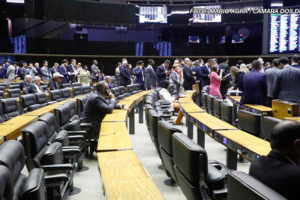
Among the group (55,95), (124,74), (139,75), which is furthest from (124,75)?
(55,95)

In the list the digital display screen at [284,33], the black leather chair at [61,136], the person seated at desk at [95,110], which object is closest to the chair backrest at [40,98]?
the person seated at desk at [95,110]

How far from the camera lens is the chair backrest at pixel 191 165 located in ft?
6.32

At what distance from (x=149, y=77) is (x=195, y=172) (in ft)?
28.7

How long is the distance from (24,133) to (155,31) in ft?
55.5

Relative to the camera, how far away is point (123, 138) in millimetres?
3357

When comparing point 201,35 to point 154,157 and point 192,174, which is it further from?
point 192,174

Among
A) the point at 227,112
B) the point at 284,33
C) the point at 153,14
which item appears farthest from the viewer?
the point at 153,14

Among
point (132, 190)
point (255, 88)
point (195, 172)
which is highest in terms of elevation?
point (255, 88)

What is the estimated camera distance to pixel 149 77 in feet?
34.8

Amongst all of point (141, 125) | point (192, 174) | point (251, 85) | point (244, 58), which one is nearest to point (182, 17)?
point (244, 58)

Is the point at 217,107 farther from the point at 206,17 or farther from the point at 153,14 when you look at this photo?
the point at 153,14

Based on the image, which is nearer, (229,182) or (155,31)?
(229,182)

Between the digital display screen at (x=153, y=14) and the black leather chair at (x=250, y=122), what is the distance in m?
13.4

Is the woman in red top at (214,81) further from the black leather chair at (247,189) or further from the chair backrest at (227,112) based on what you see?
the black leather chair at (247,189)
